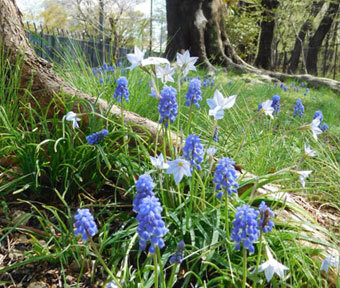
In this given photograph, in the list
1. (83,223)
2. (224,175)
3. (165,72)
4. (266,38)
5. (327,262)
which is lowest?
(327,262)

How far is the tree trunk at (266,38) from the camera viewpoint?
591 inches

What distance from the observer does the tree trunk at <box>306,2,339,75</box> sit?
1755 cm

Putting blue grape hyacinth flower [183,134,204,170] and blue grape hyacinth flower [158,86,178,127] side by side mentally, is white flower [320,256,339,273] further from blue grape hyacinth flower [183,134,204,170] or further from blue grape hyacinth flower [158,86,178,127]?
blue grape hyacinth flower [158,86,178,127]

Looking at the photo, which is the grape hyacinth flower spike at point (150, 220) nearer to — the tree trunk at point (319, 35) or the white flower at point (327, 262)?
the white flower at point (327, 262)

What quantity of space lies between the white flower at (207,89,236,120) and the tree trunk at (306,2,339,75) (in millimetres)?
18883

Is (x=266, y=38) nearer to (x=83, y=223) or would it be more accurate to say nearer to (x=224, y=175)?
(x=224, y=175)

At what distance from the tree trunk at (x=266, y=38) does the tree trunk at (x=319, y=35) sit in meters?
3.97

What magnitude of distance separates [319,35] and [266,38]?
5.80 m

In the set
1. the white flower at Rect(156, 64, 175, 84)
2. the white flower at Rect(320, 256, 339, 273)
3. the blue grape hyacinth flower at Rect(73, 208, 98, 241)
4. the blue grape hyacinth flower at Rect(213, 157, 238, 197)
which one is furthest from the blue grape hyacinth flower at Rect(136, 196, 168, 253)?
the white flower at Rect(156, 64, 175, 84)

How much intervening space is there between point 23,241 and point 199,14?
994cm

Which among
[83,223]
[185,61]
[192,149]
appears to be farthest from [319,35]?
[83,223]

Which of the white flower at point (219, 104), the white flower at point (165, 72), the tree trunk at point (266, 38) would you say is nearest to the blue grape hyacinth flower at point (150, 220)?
the white flower at point (219, 104)

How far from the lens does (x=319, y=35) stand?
18875mm

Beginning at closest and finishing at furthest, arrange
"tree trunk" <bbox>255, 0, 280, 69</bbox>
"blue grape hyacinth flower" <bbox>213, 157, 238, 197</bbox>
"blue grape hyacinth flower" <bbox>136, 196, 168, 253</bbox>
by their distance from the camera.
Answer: "blue grape hyacinth flower" <bbox>136, 196, 168, 253</bbox> → "blue grape hyacinth flower" <bbox>213, 157, 238, 197</bbox> → "tree trunk" <bbox>255, 0, 280, 69</bbox>
